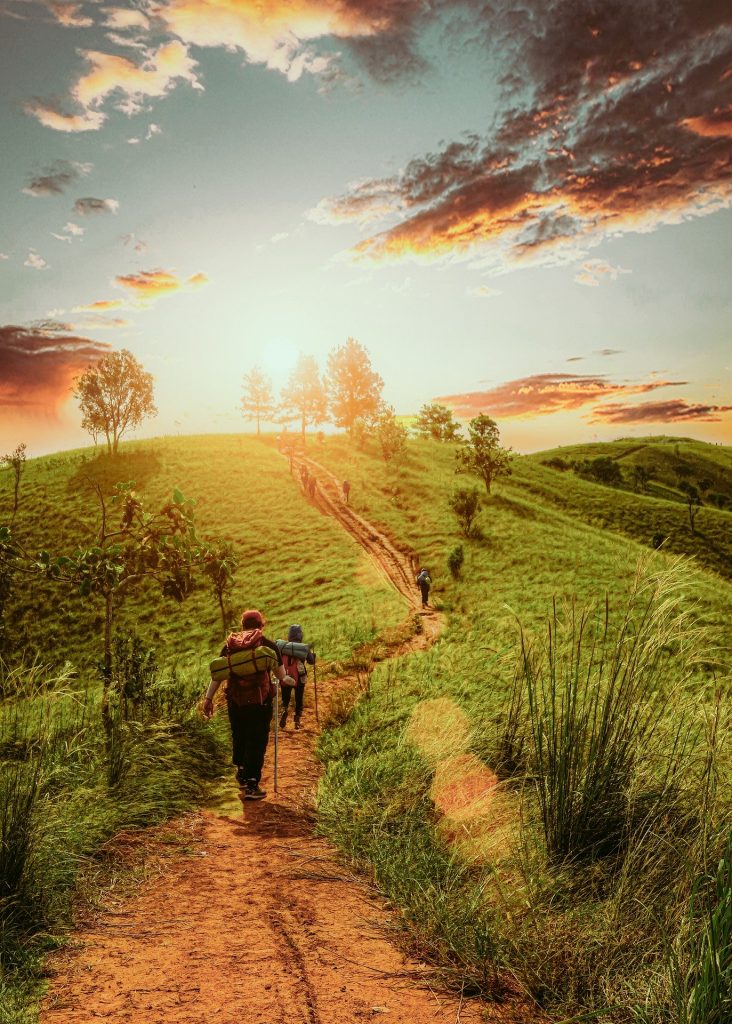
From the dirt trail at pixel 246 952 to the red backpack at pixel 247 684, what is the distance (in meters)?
1.52

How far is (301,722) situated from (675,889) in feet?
26.0

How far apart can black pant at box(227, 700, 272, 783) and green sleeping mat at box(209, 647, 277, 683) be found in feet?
1.43

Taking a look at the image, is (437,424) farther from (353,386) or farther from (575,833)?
(575,833)

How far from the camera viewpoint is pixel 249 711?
274 inches

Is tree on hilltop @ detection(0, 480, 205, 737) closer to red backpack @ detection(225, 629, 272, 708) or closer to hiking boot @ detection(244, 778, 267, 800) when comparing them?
red backpack @ detection(225, 629, 272, 708)

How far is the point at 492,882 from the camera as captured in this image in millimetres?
4281

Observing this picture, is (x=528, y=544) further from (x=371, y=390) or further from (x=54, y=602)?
(x=371, y=390)

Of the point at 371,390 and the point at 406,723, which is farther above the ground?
the point at 371,390

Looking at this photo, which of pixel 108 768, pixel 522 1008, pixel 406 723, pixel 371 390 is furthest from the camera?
pixel 371 390

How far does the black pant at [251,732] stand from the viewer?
6965 millimetres

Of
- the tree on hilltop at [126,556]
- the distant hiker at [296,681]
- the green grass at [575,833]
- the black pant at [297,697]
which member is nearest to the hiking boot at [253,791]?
the green grass at [575,833]

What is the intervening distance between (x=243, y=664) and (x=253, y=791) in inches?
59.0

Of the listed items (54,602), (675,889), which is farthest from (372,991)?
(54,602)

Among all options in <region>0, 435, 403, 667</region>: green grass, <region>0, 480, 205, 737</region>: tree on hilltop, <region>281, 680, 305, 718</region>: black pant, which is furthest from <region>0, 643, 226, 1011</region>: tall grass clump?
<region>0, 435, 403, 667</region>: green grass
